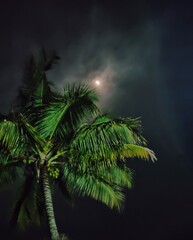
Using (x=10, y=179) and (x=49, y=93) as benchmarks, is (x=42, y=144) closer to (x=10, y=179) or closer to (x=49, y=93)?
(x=49, y=93)

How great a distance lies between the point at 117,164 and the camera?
1563cm

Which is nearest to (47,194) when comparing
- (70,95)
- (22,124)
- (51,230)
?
(51,230)

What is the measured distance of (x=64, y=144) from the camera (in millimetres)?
14234

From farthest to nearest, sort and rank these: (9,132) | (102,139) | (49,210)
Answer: (49,210), (102,139), (9,132)

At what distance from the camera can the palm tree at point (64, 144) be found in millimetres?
13102

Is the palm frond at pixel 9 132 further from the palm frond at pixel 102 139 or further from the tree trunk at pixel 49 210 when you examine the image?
the palm frond at pixel 102 139

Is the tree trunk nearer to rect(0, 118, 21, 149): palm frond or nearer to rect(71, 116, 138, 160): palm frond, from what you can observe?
rect(71, 116, 138, 160): palm frond

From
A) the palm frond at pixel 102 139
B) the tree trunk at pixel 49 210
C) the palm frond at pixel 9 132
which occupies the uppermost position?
the palm frond at pixel 9 132

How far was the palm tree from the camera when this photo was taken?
516 inches

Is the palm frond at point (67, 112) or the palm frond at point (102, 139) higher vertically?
the palm frond at point (67, 112)

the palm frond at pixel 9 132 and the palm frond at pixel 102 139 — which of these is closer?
the palm frond at pixel 9 132

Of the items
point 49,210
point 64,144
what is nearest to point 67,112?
point 64,144

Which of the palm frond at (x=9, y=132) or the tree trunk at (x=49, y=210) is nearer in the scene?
the palm frond at (x=9, y=132)

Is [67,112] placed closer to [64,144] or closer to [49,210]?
[64,144]
